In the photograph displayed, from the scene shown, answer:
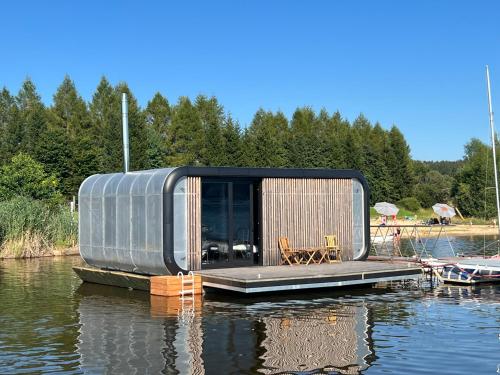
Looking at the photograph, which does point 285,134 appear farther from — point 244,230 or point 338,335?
point 338,335

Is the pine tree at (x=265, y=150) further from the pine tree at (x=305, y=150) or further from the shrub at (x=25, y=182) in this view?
the shrub at (x=25, y=182)

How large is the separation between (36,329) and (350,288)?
9.24m

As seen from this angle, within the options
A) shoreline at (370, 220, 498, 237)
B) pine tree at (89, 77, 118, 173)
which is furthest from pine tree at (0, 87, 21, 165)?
shoreline at (370, 220, 498, 237)

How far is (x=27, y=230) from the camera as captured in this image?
32.7 meters

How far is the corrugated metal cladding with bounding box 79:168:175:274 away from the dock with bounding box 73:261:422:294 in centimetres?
47

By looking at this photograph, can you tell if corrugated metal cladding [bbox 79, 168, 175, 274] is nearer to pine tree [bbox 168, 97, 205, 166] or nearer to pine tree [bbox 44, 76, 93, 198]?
pine tree [bbox 44, 76, 93, 198]

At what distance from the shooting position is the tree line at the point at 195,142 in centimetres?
5466

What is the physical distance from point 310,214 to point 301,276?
13.2ft

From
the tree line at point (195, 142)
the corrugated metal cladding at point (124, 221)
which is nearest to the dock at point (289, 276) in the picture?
the corrugated metal cladding at point (124, 221)

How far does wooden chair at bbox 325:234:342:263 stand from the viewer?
70.2 ft

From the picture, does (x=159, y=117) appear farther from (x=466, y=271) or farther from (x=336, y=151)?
(x=466, y=271)

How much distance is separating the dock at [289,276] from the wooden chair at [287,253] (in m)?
0.52

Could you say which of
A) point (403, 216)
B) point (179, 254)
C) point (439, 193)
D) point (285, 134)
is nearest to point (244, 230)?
point (179, 254)

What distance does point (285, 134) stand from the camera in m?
73.1
